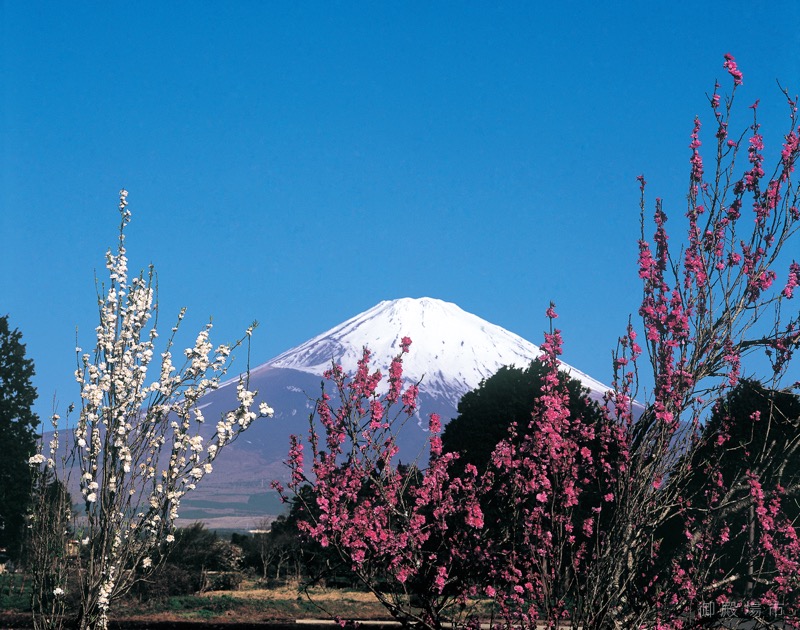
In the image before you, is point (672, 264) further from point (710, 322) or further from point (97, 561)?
point (97, 561)

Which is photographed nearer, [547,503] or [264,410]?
[264,410]

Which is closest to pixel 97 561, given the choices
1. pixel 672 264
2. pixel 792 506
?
Result: pixel 672 264

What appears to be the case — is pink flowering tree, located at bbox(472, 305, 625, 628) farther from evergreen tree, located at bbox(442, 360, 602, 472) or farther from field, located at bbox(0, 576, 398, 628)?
evergreen tree, located at bbox(442, 360, 602, 472)

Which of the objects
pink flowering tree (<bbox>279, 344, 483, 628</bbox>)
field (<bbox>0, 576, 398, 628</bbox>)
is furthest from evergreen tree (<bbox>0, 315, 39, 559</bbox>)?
pink flowering tree (<bbox>279, 344, 483, 628</bbox>)

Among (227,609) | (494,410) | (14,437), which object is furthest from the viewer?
(14,437)

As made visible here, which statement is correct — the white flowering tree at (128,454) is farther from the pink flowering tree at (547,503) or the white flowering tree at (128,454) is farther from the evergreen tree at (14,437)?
the evergreen tree at (14,437)

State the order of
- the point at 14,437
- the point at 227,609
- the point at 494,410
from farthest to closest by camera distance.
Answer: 1. the point at 14,437
2. the point at 494,410
3. the point at 227,609

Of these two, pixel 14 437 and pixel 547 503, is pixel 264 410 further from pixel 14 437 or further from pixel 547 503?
pixel 14 437

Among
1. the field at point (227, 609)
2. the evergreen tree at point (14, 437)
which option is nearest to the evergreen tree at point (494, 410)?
the field at point (227, 609)

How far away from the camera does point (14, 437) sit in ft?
141

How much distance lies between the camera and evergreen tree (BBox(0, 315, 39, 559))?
41.8 meters

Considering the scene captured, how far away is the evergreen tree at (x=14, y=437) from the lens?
4175 cm

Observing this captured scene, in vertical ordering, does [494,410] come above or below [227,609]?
above

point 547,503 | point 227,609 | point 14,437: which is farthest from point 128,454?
point 14,437
